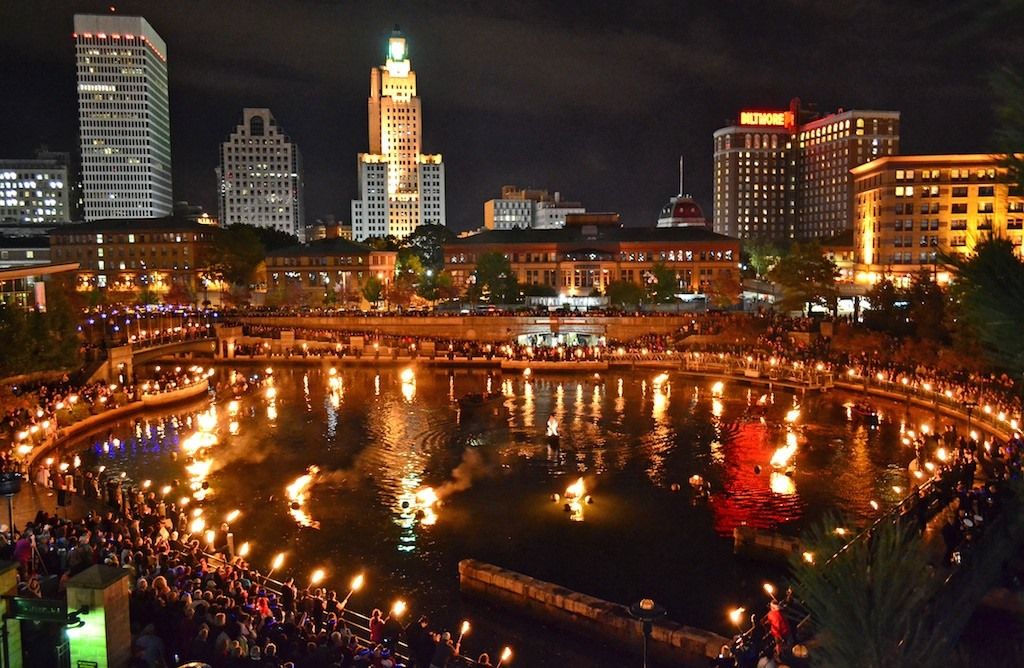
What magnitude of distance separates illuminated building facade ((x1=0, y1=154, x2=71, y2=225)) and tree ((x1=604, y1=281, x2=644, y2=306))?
11751 centimetres

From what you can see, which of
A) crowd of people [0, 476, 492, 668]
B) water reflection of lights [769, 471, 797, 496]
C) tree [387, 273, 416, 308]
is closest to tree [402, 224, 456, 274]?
tree [387, 273, 416, 308]

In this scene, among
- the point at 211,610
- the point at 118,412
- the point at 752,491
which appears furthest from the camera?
the point at 118,412

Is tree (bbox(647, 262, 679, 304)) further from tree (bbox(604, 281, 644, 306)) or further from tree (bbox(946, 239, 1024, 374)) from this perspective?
tree (bbox(946, 239, 1024, 374))

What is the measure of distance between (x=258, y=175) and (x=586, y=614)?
175 metres

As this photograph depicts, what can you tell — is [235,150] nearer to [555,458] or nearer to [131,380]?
[131,380]

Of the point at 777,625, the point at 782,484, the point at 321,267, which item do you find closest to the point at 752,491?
the point at 782,484

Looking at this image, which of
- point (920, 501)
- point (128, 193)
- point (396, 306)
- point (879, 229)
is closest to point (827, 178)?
point (879, 229)

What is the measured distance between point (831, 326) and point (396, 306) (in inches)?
1966

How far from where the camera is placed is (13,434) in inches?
1251

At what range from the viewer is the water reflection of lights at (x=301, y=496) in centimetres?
2528

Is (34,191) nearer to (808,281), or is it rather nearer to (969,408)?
(808,281)

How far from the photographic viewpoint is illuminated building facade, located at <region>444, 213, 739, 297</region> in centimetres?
9581

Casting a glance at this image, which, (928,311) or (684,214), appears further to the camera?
(684,214)

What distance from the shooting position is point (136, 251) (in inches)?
3979
